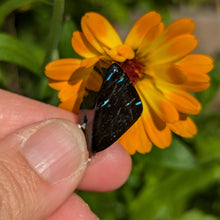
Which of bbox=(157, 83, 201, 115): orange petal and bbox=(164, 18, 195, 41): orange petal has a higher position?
bbox=(164, 18, 195, 41): orange petal

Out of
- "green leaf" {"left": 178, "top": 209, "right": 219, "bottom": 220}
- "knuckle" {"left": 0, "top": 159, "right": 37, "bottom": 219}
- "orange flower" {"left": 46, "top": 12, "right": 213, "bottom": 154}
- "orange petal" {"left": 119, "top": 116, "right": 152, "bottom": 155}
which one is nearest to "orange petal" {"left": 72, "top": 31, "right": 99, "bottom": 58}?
"orange flower" {"left": 46, "top": 12, "right": 213, "bottom": 154}

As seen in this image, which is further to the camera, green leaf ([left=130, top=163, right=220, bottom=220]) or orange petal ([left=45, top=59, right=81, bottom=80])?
green leaf ([left=130, top=163, right=220, bottom=220])

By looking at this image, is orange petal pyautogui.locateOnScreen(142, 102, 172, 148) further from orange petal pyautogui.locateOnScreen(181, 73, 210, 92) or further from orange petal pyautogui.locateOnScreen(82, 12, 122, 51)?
orange petal pyautogui.locateOnScreen(82, 12, 122, 51)

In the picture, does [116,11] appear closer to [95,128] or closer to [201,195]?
[201,195]

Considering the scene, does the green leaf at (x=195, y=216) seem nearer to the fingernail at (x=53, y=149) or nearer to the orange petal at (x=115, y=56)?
the fingernail at (x=53, y=149)

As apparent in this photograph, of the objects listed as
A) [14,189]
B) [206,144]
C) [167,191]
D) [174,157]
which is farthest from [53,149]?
[206,144]

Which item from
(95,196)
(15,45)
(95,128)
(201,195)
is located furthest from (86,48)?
(201,195)

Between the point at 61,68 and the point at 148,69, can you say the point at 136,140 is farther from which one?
the point at 61,68
